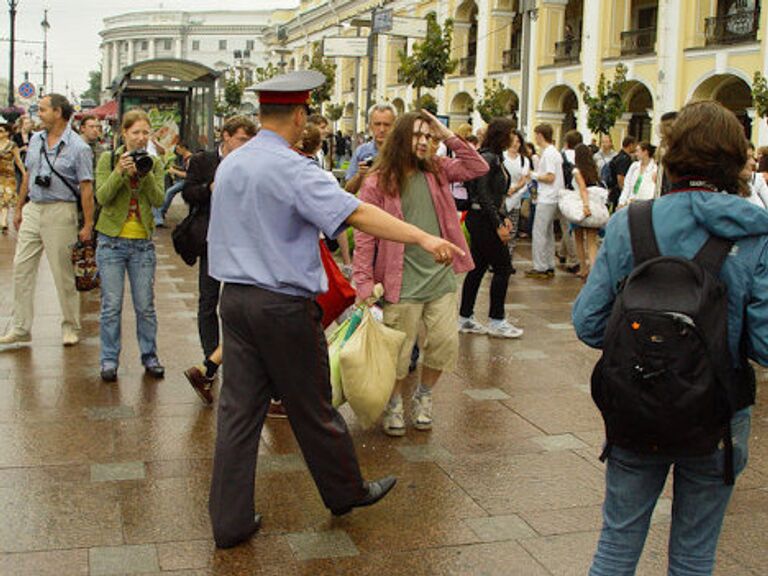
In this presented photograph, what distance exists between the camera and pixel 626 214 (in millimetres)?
3184

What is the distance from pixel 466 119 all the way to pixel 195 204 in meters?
40.8

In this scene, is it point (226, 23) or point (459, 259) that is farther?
point (226, 23)

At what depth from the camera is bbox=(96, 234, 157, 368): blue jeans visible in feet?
23.6

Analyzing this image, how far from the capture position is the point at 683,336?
9.52ft

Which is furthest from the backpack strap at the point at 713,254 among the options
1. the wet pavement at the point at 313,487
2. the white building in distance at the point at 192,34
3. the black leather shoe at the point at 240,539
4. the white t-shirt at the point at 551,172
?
the white building in distance at the point at 192,34

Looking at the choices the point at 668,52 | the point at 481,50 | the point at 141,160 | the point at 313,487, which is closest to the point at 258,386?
the point at 313,487

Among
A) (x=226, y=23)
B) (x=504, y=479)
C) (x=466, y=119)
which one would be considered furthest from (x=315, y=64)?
(x=226, y=23)

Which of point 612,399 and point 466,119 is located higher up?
point 466,119

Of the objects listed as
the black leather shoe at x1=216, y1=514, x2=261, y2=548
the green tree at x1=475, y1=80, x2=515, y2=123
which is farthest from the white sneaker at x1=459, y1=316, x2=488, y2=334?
the green tree at x1=475, y1=80, x2=515, y2=123

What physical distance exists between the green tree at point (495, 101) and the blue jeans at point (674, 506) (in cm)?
2992

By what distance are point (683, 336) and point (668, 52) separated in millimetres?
30433

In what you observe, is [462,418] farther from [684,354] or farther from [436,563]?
[684,354]

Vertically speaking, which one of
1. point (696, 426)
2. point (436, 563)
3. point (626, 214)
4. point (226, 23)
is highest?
point (226, 23)

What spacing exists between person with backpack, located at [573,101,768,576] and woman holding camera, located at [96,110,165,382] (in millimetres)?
4504
